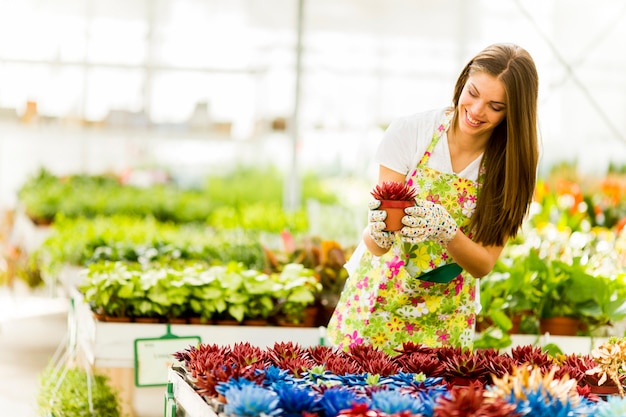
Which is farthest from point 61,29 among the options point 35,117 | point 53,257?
point 53,257

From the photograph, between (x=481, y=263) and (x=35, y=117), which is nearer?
(x=481, y=263)

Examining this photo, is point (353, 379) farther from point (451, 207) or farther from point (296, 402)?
point (451, 207)

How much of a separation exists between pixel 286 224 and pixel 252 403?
15.1 ft

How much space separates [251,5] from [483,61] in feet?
21.8

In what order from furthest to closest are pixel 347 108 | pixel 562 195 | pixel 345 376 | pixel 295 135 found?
pixel 347 108
pixel 295 135
pixel 562 195
pixel 345 376

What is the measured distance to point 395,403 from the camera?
148cm

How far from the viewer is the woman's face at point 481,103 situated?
232cm

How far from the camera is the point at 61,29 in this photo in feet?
32.8

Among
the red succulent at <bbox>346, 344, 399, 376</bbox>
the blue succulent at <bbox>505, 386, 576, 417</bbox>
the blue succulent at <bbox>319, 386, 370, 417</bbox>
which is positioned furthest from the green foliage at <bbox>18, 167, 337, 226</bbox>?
the blue succulent at <bbox>505, 386, 576, 417</bbox>

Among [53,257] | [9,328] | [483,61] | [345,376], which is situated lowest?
[9,328]

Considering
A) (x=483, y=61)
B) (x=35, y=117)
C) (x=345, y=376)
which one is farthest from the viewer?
(x=35, y=117)

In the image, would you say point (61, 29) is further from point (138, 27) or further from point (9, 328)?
point (9, 328)

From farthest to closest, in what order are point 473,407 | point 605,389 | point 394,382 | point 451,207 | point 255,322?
point 255,322
point 451,207
point 605,389
point 394,382
point 473,407

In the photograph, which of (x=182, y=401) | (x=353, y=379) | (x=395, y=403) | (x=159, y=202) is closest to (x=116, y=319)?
(x=182, y=401)
